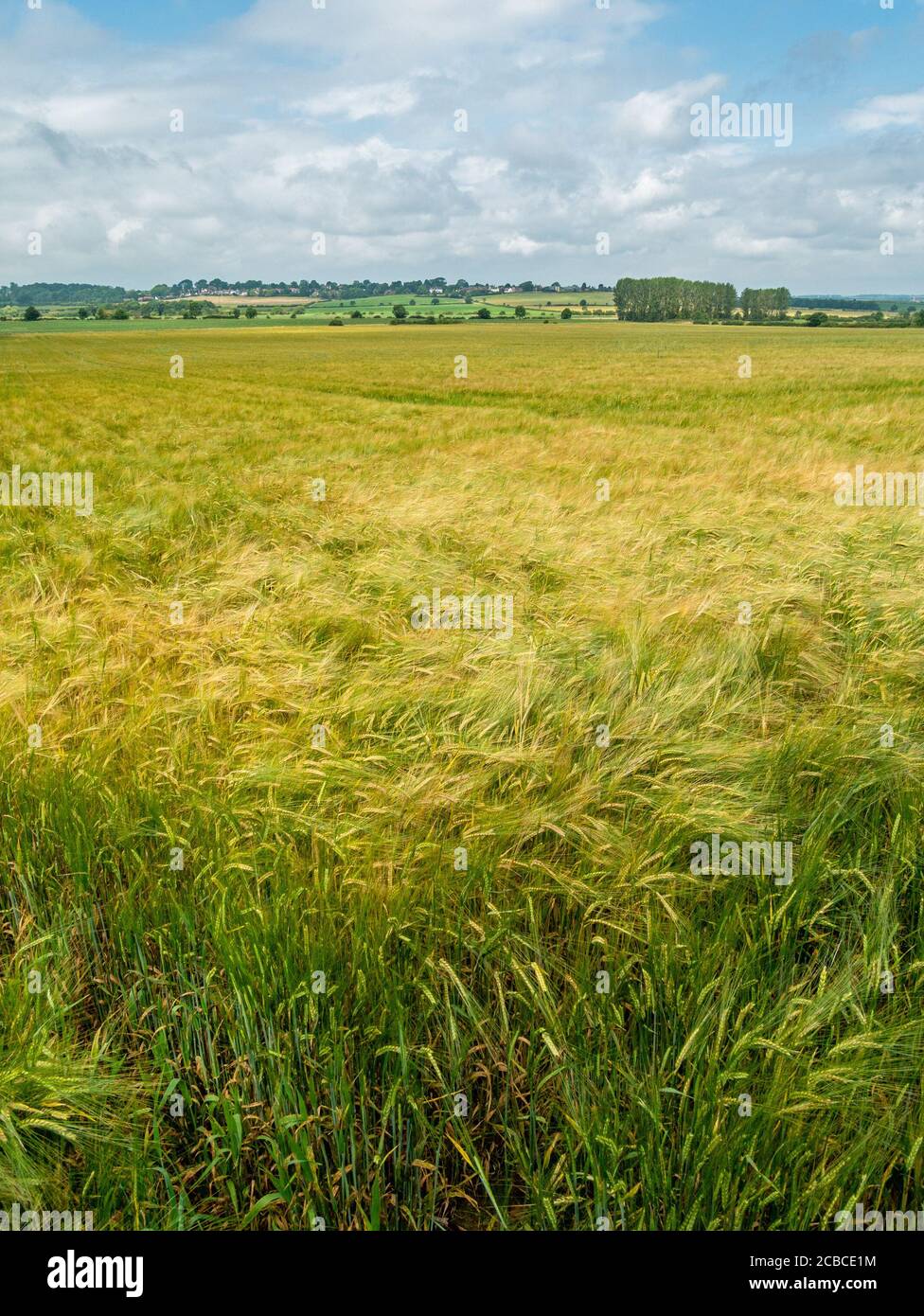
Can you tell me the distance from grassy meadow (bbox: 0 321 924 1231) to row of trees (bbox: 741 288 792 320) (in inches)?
5879

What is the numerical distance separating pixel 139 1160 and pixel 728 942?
137 centimetres

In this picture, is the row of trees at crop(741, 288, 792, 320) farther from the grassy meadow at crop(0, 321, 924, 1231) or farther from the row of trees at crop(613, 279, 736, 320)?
the grassy meadow at crop(0, 321, 924, 1231)

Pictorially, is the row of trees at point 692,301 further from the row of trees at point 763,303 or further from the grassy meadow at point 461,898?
the grassy meadow at point 461,898

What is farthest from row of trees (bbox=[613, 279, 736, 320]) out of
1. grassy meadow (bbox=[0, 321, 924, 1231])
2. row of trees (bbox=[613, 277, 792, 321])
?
grassy meadow (bbox=[0, 321, 924, 1231])

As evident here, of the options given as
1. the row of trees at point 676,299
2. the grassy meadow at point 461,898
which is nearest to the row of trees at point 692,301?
the row of trees at point 676,299

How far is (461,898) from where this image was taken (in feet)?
6.47

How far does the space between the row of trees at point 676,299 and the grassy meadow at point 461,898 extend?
141807 mm

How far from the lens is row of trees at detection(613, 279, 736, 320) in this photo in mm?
129625

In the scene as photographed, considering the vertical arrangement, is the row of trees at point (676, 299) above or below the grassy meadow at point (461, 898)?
above

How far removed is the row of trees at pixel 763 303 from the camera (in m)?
132

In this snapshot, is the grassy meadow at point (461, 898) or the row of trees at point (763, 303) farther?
the row of trees at point (763, 303)

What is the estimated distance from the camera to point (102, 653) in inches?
133

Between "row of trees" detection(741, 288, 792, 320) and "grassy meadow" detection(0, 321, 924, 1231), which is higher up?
"row of trees" detection(741, 288, 792, 320)
